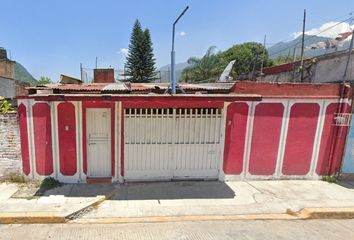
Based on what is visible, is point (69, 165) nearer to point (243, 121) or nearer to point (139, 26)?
point (243, 121)

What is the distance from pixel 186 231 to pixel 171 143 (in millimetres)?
2705

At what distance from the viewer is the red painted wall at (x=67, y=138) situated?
659 cm

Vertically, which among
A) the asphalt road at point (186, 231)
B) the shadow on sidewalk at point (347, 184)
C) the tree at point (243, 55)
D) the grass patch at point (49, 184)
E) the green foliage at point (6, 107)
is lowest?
the asphalt road at point (186, 231)

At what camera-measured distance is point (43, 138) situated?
21.7 feet

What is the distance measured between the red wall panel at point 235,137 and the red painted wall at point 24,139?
213 inches

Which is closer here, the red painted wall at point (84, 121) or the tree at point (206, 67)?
the red painted wall at point (84, 121)

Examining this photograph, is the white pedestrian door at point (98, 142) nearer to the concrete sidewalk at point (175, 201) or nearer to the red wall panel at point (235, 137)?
the concrete sidewalk at point (175, 201)

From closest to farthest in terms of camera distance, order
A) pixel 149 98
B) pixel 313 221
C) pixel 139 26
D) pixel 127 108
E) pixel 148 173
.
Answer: pixel 313 221 < pixel 149 98 < pixel 127 108 < pixel 148 173 < pixel 139 26

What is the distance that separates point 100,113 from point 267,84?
185 inches

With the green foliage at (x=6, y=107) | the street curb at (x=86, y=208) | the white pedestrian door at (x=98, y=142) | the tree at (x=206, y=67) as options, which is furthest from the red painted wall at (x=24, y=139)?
the tree at (x=206, y=67)

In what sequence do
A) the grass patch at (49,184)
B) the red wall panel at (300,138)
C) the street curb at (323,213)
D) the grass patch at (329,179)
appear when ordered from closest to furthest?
1. the street curb at (323,213)
2. the grass patch at (49,184)
3. the red wall panel at (300,138)
4. the grass patch at (329,179)

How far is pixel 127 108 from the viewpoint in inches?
265

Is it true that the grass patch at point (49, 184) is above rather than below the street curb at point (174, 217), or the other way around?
above

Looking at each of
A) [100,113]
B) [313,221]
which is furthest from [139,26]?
[313,221]
